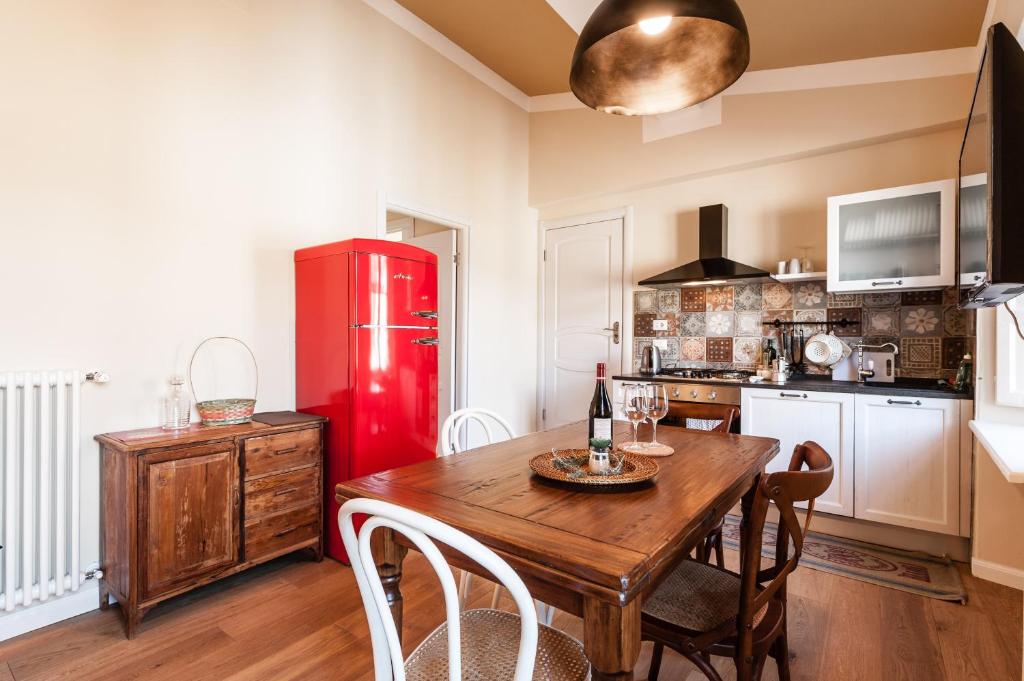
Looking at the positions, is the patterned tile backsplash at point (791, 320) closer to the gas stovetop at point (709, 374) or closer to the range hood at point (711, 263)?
the gas stovetop at point (709, 374)

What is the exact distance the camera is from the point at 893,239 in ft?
9.54

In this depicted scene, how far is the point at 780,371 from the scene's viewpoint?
3287mm

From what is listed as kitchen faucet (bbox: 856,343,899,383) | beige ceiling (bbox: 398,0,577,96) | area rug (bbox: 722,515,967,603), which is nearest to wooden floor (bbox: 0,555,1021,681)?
area rug (bbox: 722,515,967,603)

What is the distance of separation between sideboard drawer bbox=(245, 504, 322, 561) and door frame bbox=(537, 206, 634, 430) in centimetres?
267

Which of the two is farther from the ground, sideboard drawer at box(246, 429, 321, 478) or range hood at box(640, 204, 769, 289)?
range hood at box(640, 204, 769, 289)

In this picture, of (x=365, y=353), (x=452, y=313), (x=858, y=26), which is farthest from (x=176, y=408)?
(x=858, y=26)

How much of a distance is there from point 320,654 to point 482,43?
4023mm

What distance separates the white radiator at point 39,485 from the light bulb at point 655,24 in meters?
2.43

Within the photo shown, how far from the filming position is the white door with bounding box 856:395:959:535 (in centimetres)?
261

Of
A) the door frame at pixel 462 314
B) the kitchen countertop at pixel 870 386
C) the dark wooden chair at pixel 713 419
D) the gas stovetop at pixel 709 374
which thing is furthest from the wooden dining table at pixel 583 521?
the door frame at pixel 462 314

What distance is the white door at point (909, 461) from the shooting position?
8.57 feet

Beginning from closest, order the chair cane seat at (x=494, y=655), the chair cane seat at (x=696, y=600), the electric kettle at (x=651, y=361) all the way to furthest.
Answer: the chair cane seat at (x=494, y=655), the chair cane seat at (x=696, y=600), the electric kettle at (x=651, y=361)

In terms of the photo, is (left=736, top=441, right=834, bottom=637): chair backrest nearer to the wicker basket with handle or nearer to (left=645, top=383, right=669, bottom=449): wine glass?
(left=645, top=383, right=669, bottom=449): wine glass

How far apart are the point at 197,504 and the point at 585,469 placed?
1745 mm
